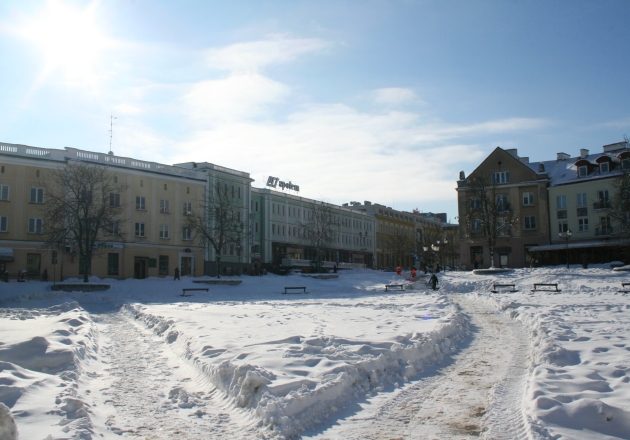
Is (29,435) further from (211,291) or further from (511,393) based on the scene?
(211,291)

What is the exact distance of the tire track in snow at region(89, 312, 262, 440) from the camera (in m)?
7.57

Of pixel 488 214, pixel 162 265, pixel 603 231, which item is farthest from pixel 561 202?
pixel 162 265

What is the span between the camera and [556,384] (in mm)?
9203

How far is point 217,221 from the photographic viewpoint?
214ft

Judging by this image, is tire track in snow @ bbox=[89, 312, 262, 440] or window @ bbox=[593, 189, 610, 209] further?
window @ bbox=[593, 189, 610, 209]

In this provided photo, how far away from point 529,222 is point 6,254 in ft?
186

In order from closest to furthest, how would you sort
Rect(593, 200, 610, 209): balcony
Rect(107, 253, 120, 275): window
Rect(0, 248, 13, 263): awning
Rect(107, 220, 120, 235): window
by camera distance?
Rect(107, 220, 120, 235): window, Rect(0, 248, 13, 263): awning, Rect(107, 253, 120, 275): window, Rect(593, 200, 610, 209): balcony

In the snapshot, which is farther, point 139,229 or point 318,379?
point 139,229

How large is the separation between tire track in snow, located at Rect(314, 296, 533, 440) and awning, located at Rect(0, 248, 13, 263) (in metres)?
50.5

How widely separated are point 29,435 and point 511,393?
21.9ft

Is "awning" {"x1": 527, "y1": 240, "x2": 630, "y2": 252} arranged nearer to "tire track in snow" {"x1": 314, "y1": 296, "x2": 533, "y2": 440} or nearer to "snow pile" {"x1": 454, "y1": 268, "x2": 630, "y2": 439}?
"snow pile" {"x1": 454, "y1": 268, "x2": 630, "y2": 439}

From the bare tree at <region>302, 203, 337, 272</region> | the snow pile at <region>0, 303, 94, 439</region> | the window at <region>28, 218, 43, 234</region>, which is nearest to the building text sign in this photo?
the bare tree at <region>302, 203, 337, 272</region>

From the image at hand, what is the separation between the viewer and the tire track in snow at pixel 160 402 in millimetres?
Answer: 7570

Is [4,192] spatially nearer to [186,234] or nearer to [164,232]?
[164,232]
